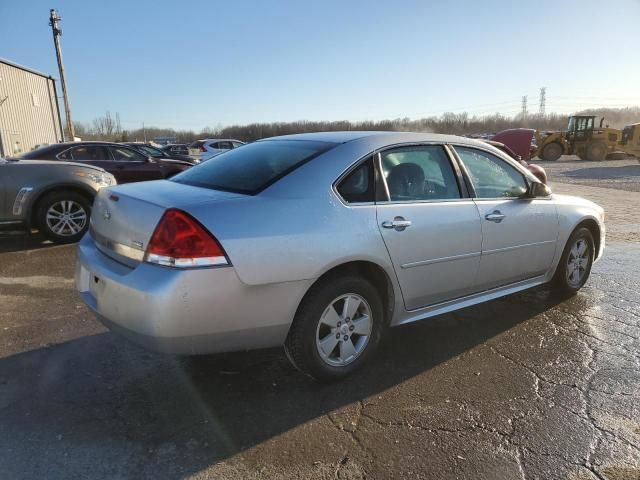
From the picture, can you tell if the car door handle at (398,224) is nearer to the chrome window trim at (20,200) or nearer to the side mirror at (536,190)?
the side mirror at (536,190)

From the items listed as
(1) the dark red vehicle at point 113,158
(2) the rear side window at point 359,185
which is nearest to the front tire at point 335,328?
(2) the rear side window at point 359,185

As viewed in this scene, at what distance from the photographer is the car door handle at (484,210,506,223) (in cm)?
372

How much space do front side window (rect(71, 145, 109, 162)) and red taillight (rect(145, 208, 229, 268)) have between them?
25.5ft

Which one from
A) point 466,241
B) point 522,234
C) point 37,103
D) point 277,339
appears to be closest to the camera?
point 277,339

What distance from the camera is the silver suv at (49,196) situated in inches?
255

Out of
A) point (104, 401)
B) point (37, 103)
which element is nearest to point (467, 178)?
point (104, 401)

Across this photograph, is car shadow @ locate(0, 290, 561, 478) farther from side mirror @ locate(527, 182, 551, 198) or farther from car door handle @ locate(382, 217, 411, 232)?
side mirror @ locate(527, 182, 551, 198)

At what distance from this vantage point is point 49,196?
6742mm

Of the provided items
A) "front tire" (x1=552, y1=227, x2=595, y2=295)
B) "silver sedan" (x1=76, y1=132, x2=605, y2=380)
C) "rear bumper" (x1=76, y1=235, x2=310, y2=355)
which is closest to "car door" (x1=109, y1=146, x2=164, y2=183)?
"silver sedan" (x1=76, y1=132, x2=605, y2=380)

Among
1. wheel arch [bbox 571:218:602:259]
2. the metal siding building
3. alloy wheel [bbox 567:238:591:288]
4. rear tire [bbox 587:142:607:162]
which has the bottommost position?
rear tire [bbox 587:142:607:162]

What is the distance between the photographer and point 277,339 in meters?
2.83

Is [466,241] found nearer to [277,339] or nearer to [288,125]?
[277,339]

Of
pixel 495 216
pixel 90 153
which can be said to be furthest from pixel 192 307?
pixel 90 153

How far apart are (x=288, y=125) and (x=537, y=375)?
94378 millimetres
